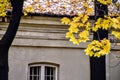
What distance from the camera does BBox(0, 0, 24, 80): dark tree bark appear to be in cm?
886

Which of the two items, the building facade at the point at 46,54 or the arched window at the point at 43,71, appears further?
the arched window at the point at 43,71

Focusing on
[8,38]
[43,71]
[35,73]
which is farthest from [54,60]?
[8,38]

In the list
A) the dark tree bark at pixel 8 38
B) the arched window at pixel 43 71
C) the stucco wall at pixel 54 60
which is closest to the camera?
the dark tree bark at pixel 8 38

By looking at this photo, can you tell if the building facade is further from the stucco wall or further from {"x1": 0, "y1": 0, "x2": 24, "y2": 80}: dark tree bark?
{"x1": 0, "y1": 0, "x2": 24, "y2": 80}: dark tree bark

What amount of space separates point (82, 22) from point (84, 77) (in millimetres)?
6336

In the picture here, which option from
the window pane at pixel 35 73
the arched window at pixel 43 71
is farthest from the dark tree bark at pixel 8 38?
the window pane at pixel 35 73

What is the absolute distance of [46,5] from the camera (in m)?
14.8

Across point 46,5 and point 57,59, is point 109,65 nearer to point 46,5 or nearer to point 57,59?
point 57,59

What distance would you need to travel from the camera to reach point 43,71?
1491cm

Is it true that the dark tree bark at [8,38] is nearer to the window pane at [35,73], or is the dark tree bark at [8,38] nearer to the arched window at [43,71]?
the arched window at [43,71]

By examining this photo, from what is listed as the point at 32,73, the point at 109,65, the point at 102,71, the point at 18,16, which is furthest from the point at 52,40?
the point at 18,16

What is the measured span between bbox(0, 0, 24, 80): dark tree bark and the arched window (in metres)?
5.73

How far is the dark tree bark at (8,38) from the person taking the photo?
886 cm

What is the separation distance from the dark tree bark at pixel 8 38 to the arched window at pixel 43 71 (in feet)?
18.8
